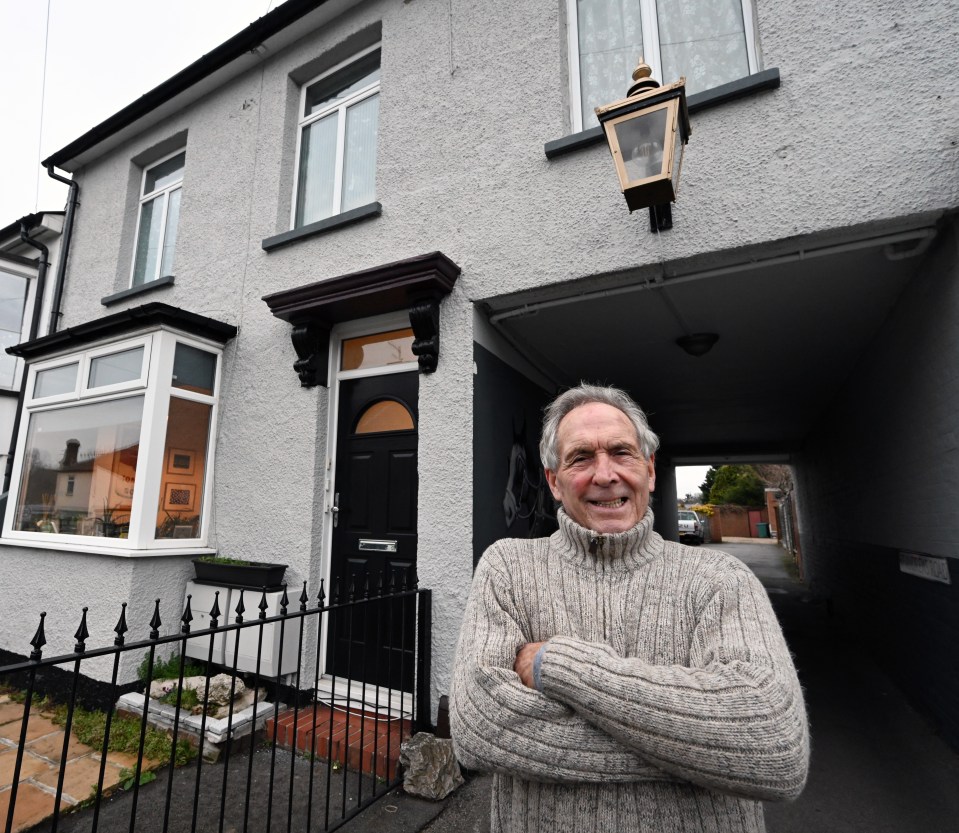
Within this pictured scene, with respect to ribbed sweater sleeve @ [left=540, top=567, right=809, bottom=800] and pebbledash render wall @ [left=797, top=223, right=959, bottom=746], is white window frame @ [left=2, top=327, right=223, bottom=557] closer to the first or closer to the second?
ribbed sweater sleeve @ [left=540, top=567, right=809, bottom=800]

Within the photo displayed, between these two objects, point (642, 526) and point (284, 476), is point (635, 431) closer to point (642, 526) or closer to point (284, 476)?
point (642, 526)

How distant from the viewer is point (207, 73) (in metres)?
5.29

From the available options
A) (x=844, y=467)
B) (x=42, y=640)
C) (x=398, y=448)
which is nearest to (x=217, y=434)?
(x=398, y=448)

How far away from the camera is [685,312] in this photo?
4004 mm

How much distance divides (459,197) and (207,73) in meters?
3.58

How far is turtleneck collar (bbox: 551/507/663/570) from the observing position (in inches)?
56.8

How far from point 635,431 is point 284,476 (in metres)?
3.29

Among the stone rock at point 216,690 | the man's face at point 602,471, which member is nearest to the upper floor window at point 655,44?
the man's face at point 602,471

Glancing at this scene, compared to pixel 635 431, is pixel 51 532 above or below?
below

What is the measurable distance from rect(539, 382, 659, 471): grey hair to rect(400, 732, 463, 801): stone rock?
7.22 ft

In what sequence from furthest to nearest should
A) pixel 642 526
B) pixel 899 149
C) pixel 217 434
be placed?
pixel 217 434 < pixel 899 149 < pixel 642 526

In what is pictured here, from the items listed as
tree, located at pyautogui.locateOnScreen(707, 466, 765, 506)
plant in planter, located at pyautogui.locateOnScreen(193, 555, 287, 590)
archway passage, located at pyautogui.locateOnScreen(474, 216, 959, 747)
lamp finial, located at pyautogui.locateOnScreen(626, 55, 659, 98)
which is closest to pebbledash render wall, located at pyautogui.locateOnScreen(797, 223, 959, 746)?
archway passage, located at pyautogui.locateOnScreen(474, 216, 959, 747)

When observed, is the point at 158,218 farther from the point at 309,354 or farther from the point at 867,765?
the point at 867,765

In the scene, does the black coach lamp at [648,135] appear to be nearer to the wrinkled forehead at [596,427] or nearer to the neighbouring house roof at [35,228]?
the wrinkled forehead at [596,427]
